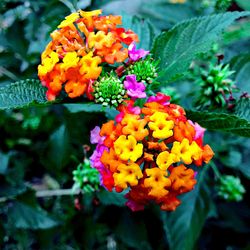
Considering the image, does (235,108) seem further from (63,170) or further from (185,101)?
(63,170)

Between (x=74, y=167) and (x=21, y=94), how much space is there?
2.04 ft

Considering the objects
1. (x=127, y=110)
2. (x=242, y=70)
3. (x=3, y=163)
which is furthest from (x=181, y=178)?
(x=3, y=163)

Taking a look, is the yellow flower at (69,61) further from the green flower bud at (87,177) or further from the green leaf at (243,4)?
the green leaf at (243,4)

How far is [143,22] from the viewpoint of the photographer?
1.25m

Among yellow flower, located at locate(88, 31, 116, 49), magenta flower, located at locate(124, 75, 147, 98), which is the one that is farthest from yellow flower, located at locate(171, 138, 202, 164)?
yellow flower, located at locate(88, 31, 116, 49)

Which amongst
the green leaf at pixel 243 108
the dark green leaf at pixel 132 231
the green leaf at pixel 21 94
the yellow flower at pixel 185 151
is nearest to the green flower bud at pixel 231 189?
the dark green leaf at pixel 132 231

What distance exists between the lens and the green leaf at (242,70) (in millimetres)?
1271

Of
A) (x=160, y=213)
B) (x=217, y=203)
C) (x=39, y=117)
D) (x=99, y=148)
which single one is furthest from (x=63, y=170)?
(x=99, y=148)

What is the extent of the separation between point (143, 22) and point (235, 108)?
33 centimetres

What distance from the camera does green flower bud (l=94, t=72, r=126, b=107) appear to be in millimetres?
916

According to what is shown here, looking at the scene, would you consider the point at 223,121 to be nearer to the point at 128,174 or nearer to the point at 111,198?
the point at 128,174

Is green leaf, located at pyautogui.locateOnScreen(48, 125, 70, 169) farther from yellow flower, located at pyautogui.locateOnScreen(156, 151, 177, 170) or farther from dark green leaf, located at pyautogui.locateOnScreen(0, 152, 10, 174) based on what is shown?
yellow flower, located at pyautogui.locateOnScreen(156, 151, 177, 170)

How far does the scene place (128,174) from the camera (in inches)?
34.0

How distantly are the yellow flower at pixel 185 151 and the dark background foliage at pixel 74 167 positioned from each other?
0.36 m
